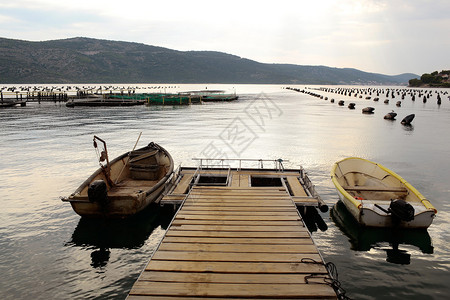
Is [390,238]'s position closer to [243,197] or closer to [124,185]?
[243,197]

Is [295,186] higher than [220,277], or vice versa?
[295,186]

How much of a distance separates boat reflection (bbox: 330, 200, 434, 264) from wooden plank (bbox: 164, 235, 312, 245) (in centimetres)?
405

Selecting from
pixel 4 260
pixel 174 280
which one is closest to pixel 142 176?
pixel 4 260

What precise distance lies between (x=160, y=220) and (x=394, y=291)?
10.1 metres

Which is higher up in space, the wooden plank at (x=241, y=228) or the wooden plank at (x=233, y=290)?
the wooden plank at (x=241, y=228)

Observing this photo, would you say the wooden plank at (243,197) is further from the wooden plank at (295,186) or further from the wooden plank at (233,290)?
the wooden plank at (233,290)

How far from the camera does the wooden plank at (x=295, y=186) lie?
48.5 ft

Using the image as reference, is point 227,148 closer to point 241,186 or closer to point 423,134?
point 241,186

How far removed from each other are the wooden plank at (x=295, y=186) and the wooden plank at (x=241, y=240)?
557 cm

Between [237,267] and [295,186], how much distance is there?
8961 millimetres

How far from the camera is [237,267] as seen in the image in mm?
7613

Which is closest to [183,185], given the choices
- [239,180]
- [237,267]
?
[239,180]

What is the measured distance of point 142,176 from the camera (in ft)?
57.2

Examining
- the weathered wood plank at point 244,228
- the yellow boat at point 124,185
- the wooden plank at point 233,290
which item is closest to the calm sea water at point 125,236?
the yellow boat at point 124,185
